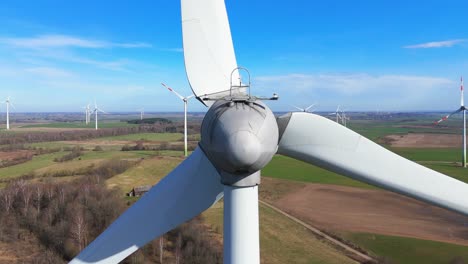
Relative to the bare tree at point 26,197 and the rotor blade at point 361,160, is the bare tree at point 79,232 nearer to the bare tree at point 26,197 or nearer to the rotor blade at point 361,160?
the bare tree at point 26,197

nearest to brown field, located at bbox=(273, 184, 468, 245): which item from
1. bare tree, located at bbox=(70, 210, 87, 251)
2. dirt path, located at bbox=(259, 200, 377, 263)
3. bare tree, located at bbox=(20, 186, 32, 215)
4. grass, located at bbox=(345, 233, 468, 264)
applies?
dirt path, located at bbox=(259, 200, 377, 263)

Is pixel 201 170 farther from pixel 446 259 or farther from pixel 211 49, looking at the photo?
pixel 446 259

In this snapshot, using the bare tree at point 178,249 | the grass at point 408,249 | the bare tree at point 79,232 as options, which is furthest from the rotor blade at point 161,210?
the grass at point 408,249

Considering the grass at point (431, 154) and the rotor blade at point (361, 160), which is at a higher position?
the rotor blade at point (361, 160)

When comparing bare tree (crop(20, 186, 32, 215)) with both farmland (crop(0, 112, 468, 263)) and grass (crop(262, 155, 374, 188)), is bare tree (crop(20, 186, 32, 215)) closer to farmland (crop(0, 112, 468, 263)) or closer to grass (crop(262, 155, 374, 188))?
farmland (crop(0, 112, 468, 263))

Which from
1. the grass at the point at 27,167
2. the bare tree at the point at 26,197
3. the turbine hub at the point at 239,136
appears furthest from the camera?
the grass at the point at 27,167

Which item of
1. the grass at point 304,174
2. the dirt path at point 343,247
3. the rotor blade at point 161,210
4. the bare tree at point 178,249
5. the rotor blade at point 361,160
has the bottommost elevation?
the dirt path at point 343,247

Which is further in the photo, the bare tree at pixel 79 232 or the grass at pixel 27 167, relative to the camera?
the grass at pixel 27 167

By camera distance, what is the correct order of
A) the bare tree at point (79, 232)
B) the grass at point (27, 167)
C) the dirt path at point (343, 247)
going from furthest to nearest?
the grass at point (27, 167)
the dirt path at point (343, 247)
the bare tree at point (79, 232)

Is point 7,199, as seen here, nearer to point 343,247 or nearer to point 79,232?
A: point 79,232
